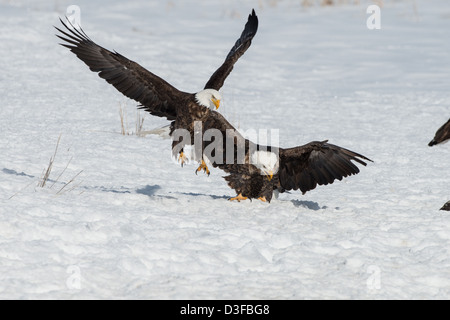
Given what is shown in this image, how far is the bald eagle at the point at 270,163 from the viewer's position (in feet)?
20.6

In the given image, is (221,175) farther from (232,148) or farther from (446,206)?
(446,206)

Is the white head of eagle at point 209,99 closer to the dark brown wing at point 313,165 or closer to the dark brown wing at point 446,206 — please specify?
the dark brown wing at point 313,165

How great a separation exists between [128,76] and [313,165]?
184 centimetres

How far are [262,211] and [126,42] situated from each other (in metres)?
8.40

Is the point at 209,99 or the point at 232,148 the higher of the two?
the point at 209,99

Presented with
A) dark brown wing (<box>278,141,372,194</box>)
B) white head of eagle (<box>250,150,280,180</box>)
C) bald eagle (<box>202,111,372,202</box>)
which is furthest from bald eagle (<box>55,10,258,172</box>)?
dark brown wing (<box>278,141,372,194</box>)

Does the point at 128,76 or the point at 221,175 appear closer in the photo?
the point at 128,76

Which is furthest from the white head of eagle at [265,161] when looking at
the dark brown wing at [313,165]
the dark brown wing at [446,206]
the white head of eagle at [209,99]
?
the dark brown wing at [446,206]

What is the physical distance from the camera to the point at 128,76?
6.88m

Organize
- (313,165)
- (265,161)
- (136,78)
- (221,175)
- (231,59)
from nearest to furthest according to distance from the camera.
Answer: (265,161)
(313,165)
(136,78)
(231,59)
(221,175)

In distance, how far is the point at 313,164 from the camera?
6.52 meters

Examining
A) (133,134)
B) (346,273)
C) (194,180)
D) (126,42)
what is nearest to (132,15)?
(126,42)

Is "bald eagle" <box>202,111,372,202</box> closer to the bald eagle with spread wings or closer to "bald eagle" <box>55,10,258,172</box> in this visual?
the bald eagle with spread wings

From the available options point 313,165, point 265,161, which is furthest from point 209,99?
point 313,165
